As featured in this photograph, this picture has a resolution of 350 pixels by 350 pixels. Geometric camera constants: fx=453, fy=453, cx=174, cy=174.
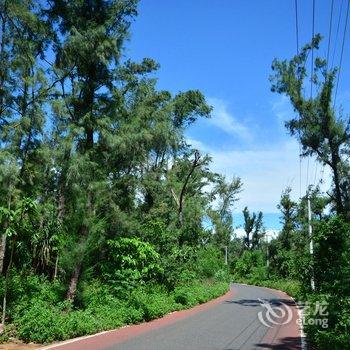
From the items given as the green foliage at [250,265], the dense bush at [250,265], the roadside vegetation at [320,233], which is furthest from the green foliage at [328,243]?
the green foliage at [250,265]

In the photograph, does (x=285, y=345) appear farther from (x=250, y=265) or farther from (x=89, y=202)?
(x=250, y=265)

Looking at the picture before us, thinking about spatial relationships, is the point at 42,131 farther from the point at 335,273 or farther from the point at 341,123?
the point at 341,123

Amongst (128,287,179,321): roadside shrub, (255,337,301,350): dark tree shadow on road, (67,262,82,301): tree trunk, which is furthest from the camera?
(128,287,179,321): roadside shrub

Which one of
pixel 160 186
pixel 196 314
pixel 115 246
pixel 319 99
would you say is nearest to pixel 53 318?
pixel 115 246

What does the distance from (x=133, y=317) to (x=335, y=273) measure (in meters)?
6.45

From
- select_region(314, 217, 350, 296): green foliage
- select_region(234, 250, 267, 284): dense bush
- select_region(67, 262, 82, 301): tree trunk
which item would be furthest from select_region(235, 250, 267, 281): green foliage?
select_region(67, 262, 82, 301): tree trunk

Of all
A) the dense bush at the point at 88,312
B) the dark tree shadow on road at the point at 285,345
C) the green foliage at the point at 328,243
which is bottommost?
the dark tree shadow on road at the point at 285,345

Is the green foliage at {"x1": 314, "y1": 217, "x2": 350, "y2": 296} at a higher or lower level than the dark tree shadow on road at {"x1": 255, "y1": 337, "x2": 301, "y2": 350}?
higher

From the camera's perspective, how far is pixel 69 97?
15648 millimetres

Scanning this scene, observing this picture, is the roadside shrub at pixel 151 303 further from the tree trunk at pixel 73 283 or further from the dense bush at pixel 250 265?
the dense bush at pixel 250 265

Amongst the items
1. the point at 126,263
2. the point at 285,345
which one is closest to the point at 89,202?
the point at 126,263

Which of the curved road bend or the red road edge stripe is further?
the curved road bend

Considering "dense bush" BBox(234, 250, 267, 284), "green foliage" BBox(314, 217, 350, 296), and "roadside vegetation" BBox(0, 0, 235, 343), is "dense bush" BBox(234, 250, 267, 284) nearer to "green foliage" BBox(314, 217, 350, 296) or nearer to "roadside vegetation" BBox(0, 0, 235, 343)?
"roadside vegetation" BBox(0, 0, 235, 343)

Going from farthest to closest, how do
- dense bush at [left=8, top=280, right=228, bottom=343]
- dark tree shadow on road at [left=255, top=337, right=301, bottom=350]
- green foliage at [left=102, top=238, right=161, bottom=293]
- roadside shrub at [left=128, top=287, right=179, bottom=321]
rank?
green foliage at [left=102, top=238, right=161, bottom=293]
roadside shrub at [left=128, top=287, right=179, bottom=321]
dark tree shadow on road at [left=255, top=337, right=301, bottom=350]
dense bush at [left=8, top=280, right=228, bottom=343]
